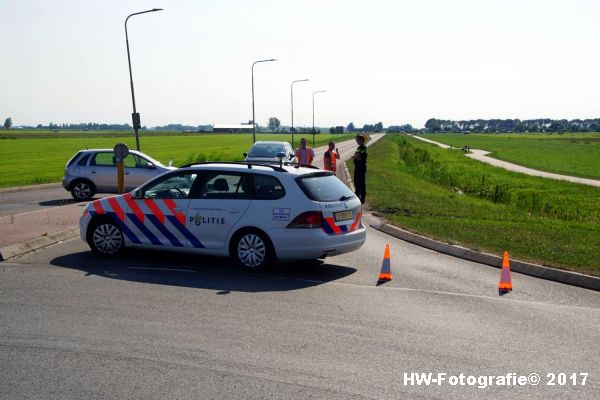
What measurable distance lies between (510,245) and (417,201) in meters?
7.75

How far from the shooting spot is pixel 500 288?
840cm

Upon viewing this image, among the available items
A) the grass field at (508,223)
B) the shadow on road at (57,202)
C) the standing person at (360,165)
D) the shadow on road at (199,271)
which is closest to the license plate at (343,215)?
the shadow on road at (199,271)

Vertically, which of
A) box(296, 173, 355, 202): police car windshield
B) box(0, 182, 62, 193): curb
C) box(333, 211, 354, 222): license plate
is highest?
box(296, 173, 355, 202): police car windshield

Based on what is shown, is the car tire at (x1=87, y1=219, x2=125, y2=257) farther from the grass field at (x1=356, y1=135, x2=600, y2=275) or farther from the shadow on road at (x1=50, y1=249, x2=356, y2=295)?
the grass field at (x1=356, y1=135, x2=600, y2=275)

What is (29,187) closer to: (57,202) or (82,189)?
(57,202)

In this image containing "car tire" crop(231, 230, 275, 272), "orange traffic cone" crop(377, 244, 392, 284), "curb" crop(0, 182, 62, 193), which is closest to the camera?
"orange traffic cone" crop(377, 244, 392, 284)

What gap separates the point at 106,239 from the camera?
10414 mm

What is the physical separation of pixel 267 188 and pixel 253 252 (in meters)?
0.96

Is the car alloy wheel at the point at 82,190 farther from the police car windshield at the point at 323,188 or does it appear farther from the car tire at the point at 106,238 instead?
the police car windshield at the point at 323,188

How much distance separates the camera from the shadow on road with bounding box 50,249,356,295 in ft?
28.2

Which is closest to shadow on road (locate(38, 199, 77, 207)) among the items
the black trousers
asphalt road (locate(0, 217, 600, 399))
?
the black trousers

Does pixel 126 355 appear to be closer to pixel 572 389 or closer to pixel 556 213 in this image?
pixel 572 389

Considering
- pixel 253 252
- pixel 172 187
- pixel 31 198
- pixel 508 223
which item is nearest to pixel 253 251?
pixel 253 252

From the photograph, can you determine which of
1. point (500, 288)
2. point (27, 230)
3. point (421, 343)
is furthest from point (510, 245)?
point (27, 230)
